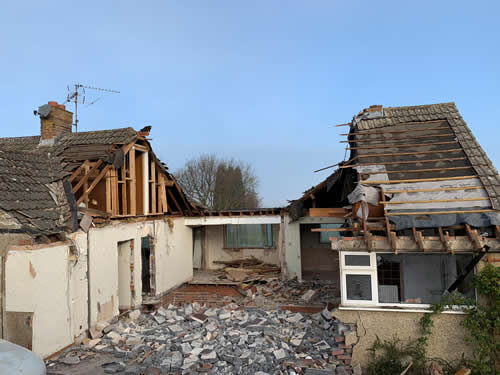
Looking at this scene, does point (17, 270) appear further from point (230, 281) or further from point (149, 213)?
point (230, 281)

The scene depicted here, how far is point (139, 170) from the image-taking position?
39.5 feet

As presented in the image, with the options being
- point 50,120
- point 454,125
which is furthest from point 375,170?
point 50,120

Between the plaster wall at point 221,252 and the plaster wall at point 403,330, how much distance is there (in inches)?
368

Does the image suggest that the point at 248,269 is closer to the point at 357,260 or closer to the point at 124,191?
the point at 124,191

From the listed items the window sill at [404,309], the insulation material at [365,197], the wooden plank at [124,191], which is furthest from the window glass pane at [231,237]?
the window sill at [404,309]

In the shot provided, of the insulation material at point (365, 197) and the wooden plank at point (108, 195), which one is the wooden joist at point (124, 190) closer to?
the wooden plank at point (108, 195)

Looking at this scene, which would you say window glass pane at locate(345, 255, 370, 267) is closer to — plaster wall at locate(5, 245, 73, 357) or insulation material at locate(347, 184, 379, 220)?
insulation material at locate(347, 184, 379, 220)

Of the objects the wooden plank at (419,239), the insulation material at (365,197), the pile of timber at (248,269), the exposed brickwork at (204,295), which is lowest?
the exposed brickwork at (204,295)

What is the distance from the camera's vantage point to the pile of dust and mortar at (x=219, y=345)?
737cm

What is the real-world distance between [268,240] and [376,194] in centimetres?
927

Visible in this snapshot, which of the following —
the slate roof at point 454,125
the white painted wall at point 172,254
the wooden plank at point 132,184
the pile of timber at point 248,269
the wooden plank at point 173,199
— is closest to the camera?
the slate roof at point 454,125

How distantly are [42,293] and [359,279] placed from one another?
7.00 m

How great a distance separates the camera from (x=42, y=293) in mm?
7023

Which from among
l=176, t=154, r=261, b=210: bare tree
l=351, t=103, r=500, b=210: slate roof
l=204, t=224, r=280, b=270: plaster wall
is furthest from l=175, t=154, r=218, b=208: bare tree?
l=351, t=103, r=500, b=210: slate roof
